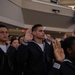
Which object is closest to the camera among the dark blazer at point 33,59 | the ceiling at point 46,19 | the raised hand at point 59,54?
the raised hand at point 59,54

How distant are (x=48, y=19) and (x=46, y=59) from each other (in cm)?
1340

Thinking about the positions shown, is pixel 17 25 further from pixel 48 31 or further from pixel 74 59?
pixel 74 59

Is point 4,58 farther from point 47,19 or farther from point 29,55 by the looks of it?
point 47,19

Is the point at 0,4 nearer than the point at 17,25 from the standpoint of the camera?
Yes

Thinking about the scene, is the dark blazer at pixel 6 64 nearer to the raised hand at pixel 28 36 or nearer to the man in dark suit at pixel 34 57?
the man in dark suit at pixel 34 57

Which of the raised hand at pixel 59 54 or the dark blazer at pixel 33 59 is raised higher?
the raised hand at pixel 59 54

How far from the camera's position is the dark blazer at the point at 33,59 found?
3.79 meters

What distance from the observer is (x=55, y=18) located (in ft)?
57.3

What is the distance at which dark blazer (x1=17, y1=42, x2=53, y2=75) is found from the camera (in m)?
3.79

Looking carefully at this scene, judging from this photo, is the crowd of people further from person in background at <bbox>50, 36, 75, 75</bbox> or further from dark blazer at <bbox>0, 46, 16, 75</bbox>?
person in background at <bbox>50, 36, 75, 75</bbox>

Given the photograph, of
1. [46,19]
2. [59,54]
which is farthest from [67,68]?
[46,19]

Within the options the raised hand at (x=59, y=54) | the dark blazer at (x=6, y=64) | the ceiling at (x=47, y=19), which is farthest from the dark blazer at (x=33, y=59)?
the ceiling at (x=47, y=19)

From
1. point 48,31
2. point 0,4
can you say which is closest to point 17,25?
point 0,4

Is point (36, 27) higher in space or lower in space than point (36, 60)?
higher
